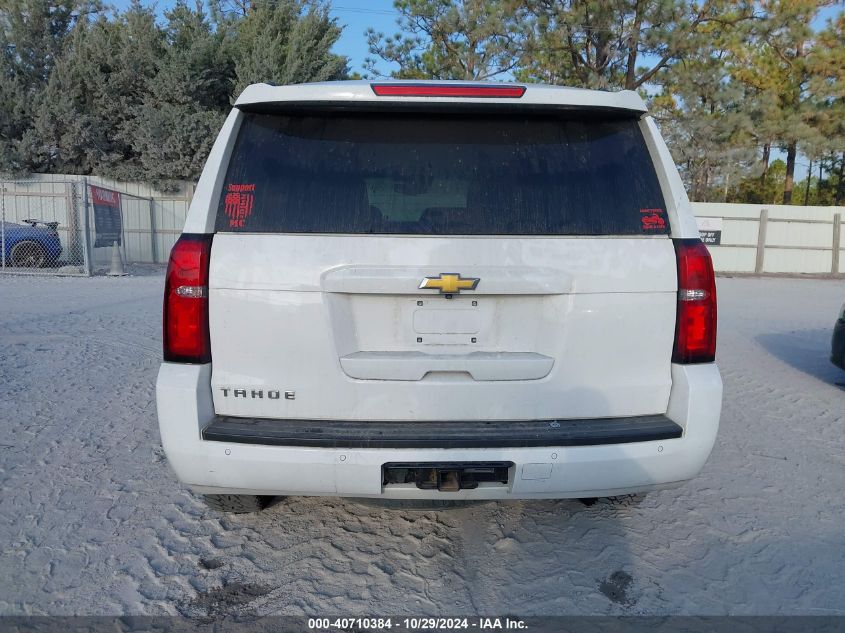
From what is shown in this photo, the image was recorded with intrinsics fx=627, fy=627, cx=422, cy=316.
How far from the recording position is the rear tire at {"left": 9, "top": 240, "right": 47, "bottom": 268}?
14.2 m

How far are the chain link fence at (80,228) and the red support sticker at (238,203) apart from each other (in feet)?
39.2

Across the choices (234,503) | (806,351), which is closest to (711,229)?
(806,351)

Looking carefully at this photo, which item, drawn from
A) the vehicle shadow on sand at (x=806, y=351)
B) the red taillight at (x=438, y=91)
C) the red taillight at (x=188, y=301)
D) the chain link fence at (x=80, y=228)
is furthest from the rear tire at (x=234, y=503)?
the chain link fence at (x=80, y=228)

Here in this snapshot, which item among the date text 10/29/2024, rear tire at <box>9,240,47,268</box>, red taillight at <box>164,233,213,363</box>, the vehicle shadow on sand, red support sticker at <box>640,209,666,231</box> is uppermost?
red support sticker at <box>640,209,666,231</box>

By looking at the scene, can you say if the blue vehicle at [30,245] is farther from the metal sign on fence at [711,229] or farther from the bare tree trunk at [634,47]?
the metal sign on fence at [711,229]

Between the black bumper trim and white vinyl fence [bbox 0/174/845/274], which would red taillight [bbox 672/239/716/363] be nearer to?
the black bumper trim

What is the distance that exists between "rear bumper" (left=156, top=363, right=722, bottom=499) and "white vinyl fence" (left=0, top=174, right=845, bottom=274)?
669 inches

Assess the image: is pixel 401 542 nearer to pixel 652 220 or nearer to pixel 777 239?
pixel 652 220

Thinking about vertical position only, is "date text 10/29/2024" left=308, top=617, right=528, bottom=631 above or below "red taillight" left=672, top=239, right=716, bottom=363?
below

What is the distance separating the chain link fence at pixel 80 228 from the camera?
536 inches

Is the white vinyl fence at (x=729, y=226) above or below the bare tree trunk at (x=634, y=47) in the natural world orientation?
below

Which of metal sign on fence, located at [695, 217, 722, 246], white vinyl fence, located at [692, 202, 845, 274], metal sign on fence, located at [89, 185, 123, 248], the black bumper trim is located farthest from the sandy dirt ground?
white vinyl fence, located at [692, 202, 845, 274]

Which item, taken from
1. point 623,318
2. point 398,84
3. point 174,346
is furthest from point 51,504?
point 623,318

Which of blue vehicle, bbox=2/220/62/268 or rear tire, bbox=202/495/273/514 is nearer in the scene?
rear tire, bbox=202/495/273/514
